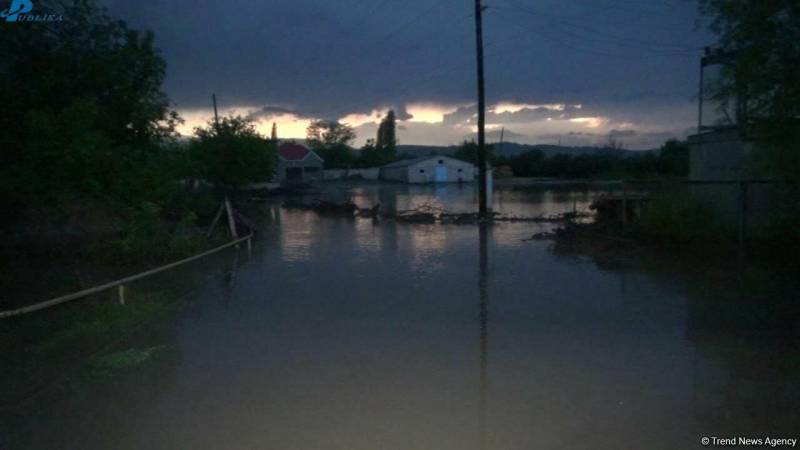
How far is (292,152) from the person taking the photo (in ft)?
262

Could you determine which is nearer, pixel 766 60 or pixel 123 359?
pixel 123 359

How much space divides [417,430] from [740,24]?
10.1 meters

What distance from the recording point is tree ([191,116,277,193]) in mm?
35844

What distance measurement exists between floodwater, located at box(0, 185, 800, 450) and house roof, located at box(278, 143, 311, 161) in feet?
221

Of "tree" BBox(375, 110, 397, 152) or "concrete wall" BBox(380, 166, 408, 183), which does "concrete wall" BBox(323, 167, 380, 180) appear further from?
"tree" BBox(375, 110, 397, 152)

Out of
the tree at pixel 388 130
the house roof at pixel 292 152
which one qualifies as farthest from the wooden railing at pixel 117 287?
the tree at pixel 388 130

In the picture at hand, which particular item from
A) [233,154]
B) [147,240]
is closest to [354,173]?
[233,154]

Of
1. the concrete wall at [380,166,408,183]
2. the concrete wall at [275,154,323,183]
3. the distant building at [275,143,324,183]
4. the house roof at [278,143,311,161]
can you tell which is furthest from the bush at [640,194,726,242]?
the house roof at [278,143,311,161]

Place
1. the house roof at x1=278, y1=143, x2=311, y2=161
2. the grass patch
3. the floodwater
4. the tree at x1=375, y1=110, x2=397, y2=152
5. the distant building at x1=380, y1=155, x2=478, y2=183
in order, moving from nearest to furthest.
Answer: the floodwater < the grass patch < the distant building at x1=380, y1=155, x2=478, y2=183 < the house roof at x1=278, y1=143, x2=311, y2=161 < the tree at x1=375, y1=110, x2=397, y2=152

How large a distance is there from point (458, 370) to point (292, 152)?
7506 cm

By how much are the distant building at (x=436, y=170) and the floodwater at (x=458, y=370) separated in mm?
59569

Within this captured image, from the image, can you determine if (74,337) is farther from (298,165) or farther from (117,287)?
(298,165)

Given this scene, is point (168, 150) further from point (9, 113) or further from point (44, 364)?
point (44, 364)

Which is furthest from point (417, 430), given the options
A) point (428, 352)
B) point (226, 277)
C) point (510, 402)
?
point (226, 277)
